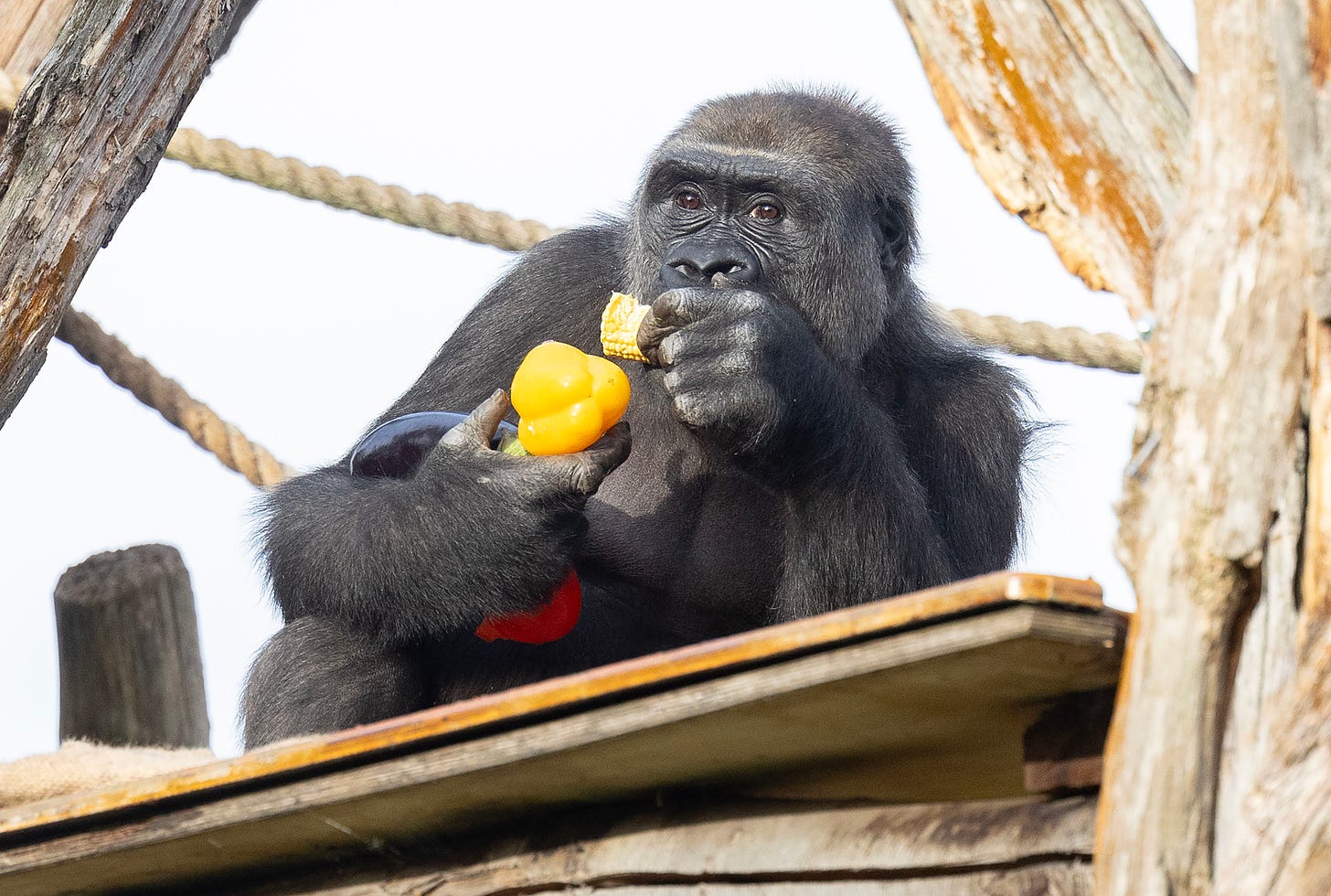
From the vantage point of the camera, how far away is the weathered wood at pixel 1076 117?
106 inches

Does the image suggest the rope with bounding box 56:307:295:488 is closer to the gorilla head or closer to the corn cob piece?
the gorilla head

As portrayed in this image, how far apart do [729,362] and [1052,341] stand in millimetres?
2095

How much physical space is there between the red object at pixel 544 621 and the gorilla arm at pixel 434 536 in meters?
0.03

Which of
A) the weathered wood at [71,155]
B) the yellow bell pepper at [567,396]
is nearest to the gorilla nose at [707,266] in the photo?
the yellow bell pepper at [567,396]

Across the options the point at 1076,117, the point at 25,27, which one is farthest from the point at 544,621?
the point at 25,27

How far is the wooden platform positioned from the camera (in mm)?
1538

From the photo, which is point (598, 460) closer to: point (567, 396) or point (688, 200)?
point (567, 396)

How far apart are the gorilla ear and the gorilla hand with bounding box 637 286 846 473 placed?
904mm

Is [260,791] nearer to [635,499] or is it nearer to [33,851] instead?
[33,851]

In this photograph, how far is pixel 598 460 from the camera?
2.72 metres

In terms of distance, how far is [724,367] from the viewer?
9.01ft

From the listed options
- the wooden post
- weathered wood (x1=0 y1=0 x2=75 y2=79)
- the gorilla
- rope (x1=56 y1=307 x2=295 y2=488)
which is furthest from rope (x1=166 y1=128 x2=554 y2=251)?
the wooden post

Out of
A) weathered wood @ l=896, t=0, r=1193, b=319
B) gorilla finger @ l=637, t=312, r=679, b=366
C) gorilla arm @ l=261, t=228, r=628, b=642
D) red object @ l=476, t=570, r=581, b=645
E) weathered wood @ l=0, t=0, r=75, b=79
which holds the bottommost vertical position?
red object @ l=476, t=570, r=581, b=645

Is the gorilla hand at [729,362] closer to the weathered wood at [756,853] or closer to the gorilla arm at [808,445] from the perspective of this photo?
the gorilla arm at [808,445]
